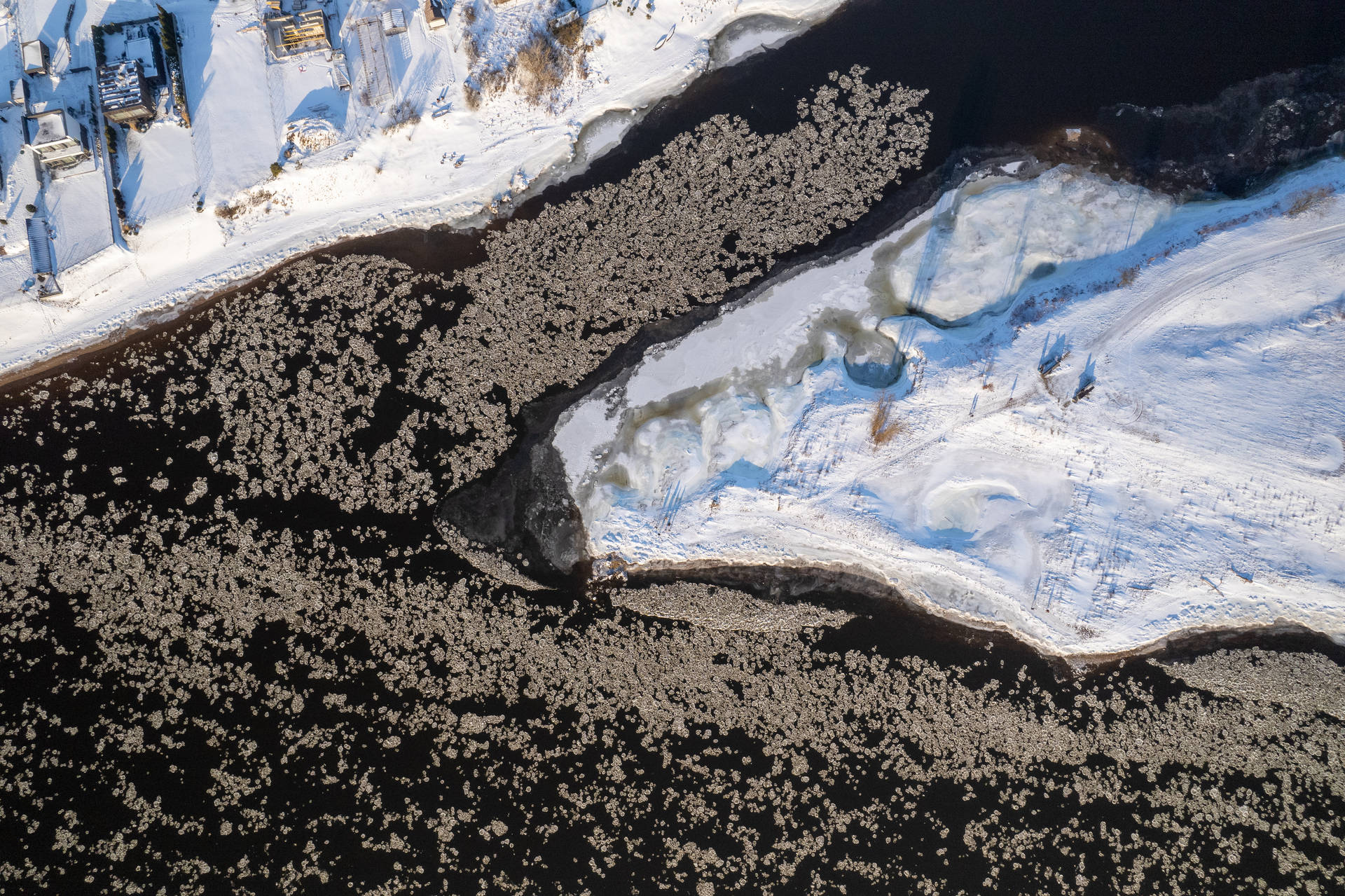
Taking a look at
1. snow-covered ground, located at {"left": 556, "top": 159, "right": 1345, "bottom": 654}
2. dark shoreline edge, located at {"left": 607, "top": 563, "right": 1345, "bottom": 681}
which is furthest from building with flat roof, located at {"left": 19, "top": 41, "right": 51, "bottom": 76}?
dark shoreline edge, located at {"left": 607, "top": 563, "right": 1345, "bottom": 681}

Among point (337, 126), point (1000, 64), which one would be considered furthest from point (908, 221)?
point (337, 126)

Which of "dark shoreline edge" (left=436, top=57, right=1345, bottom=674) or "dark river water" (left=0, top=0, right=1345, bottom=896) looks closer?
"dark river water" (left=0, top=0, right=1345, bottom=896)

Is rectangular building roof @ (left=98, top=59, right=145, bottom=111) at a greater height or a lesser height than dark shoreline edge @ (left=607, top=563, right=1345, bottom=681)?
greater

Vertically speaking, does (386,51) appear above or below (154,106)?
above

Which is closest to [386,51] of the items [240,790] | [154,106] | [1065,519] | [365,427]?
[154,106]

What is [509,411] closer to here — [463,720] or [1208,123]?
[463,720]

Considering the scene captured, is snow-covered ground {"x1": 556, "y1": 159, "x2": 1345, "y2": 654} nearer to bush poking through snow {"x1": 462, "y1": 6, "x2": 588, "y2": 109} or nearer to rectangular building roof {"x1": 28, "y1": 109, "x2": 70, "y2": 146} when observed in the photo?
bush poking through snow {"x1": 462, "y1": 6, "x2": 588, "y2": 109}
